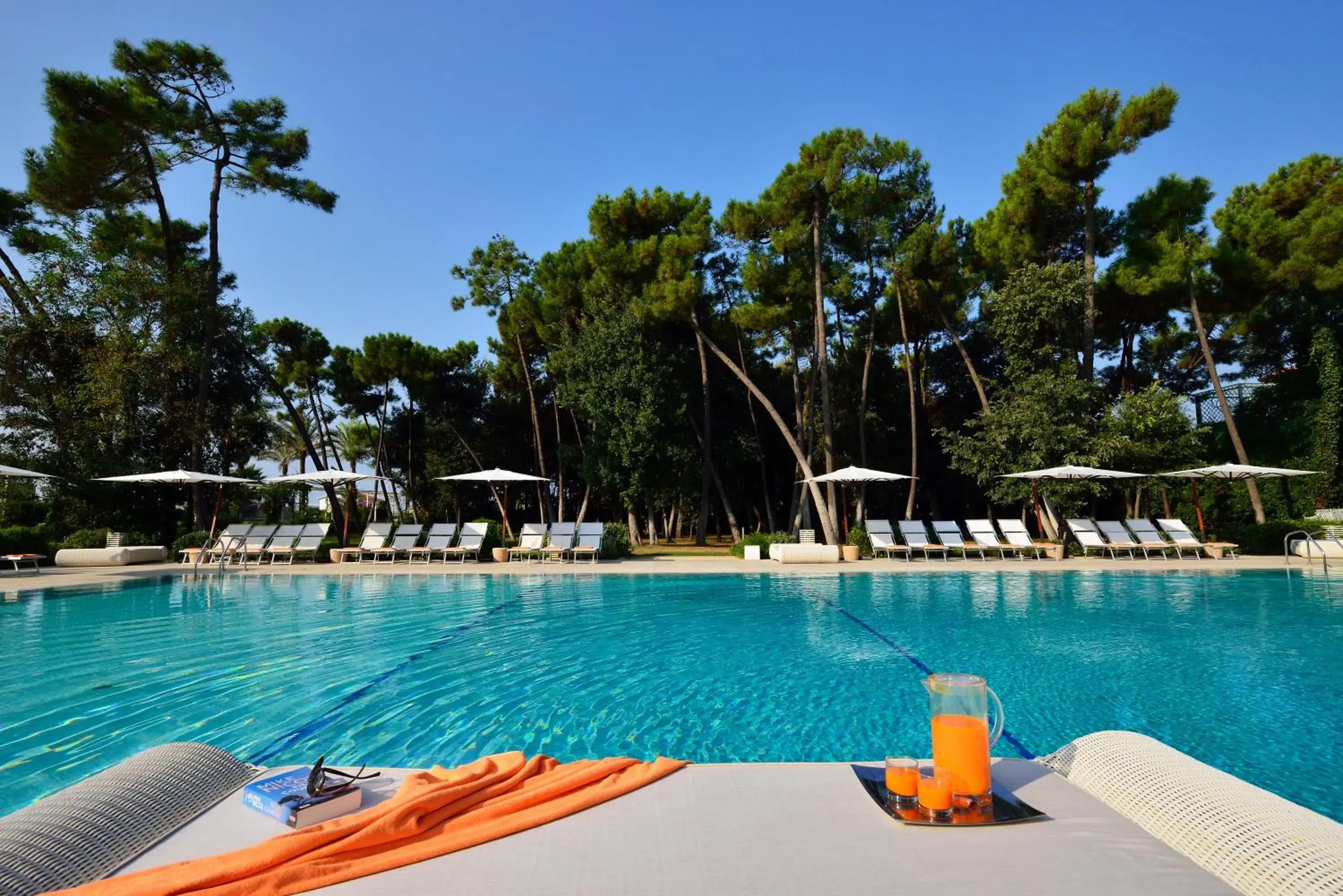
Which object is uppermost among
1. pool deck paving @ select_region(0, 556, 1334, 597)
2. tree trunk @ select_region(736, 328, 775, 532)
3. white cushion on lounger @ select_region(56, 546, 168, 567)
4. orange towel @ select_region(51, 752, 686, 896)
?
tree trunk @ select_region(736, 328, 775, 532)

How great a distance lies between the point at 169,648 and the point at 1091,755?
7.03 m

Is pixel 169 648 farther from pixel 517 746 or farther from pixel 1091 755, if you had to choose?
pixel 1091 755

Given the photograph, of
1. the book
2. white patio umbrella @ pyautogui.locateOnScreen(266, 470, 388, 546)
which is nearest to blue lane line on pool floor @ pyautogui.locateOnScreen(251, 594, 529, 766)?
the book

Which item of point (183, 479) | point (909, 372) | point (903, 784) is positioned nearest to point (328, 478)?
point (183, 479)

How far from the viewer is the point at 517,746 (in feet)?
12.4

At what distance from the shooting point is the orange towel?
145 centimetres

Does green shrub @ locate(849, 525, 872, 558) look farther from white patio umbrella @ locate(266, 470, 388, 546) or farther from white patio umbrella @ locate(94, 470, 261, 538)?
white patio umbrella @ locate(94, 470, 261, 538)

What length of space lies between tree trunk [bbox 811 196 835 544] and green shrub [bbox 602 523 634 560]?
4.55 meters

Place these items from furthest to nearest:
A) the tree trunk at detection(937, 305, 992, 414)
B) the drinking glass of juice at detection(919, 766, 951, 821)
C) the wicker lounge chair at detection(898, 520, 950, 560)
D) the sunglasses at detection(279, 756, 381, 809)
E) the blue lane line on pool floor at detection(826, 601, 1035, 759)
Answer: the tree trunk at detection(937, 305, 992, 414), the wicker lounge chair at detection(898, 520, 950, 560), the blue lane line on pool floor at detection(826, 601, 1035, 759), the sunglasses at detection(279, 756, 381, 809), the drinking glass of juice at detection(919, 766, 951, 821)

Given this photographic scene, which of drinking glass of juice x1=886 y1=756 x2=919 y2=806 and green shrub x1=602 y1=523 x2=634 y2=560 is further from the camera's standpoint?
green shrub x1=602 y1=523 x2=634 y2=560

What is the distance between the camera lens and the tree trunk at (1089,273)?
55.7ft

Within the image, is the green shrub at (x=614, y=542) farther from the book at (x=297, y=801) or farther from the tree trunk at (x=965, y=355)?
the book at (x=297, y=801)

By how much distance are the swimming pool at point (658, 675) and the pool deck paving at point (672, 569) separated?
2.46 m

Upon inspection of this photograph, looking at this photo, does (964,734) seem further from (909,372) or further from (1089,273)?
(909,372)
